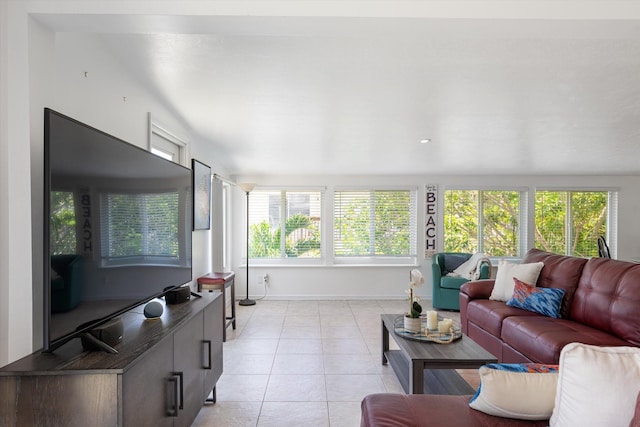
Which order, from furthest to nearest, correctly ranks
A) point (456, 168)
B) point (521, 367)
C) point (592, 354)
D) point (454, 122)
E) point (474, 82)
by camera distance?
point (456, 168), point (454, 122), point (474, 82), point (521, 367), point (592, 354)

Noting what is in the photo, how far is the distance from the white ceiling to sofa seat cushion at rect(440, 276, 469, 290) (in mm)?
2052

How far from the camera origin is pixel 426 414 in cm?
150

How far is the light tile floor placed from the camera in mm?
2418

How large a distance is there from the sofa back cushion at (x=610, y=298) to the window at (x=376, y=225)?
11.3 feet

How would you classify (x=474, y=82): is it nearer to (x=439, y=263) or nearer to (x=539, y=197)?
(x=439, y=263)

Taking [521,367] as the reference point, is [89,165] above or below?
above

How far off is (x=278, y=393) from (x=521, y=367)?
6.16ft

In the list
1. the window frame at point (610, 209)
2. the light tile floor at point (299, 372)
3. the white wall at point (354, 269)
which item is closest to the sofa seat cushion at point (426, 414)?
the light tile floor at point (299, 372)

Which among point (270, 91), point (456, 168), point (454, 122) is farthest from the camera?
point (456, 168)

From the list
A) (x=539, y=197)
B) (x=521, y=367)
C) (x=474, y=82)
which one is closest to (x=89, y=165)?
(x=521, y=367)

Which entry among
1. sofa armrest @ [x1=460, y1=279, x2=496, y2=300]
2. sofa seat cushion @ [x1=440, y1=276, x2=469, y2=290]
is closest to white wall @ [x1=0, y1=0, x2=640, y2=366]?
sofa armrest @ [x1=460, y1=279, x2=496, y2=300]

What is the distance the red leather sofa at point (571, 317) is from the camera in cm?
251

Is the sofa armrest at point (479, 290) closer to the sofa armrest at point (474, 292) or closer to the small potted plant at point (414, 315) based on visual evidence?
the sofa armrest at point (474, 292)

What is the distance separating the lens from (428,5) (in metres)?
1.46
